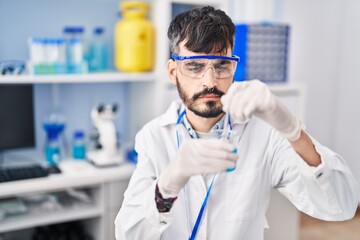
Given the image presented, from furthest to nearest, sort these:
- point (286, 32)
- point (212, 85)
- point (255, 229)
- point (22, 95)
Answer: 1. point (286, 32)
2. point (22, 95)
3. point (255, 229)
4. point (212, 85)

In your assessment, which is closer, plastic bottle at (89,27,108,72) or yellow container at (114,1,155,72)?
yellow container at (114,1,155,72)

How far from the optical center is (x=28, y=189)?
2066mm

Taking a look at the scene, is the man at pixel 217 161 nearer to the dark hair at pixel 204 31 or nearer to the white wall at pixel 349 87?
the dark hair at pixel 204 31

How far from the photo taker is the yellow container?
2.39 metres

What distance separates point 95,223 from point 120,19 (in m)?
1.25

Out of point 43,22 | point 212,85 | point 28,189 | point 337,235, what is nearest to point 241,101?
point 212,85

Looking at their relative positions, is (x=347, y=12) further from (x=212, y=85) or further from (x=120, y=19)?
(x=212, y=85)

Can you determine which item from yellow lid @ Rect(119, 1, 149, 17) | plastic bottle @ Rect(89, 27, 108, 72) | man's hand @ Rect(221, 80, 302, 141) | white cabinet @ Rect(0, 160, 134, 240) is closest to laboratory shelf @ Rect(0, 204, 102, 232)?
white cabinet @ Rect(0, 160, 134, 240)

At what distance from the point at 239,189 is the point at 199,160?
0.44 m

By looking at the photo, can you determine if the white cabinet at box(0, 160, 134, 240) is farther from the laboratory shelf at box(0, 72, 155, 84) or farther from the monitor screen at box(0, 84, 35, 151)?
the laboratory shelf at box(0, 72, 155, 84)

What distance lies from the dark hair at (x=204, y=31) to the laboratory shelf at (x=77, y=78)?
3.60 feet

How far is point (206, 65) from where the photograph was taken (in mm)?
1250

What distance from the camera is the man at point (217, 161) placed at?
3.39 ft

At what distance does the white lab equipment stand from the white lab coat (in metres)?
0.90
